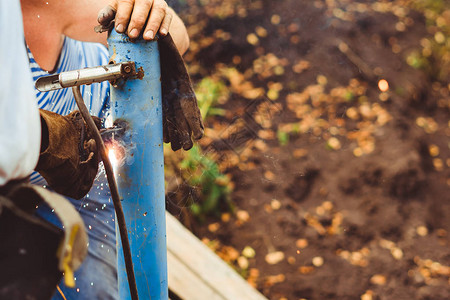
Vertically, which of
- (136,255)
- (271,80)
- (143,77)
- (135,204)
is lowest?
(271,80)

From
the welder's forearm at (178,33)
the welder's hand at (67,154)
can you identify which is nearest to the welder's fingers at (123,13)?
the welder's hand at (67,154)

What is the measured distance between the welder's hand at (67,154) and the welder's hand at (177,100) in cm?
22

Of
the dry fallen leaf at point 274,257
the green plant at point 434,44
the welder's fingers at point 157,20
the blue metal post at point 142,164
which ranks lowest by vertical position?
the dry fallen leaf at point 274,257

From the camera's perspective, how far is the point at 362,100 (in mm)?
3752

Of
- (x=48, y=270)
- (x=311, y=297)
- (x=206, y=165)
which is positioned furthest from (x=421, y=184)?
(x=48, y=270)

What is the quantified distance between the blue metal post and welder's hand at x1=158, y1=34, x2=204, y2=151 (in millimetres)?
54

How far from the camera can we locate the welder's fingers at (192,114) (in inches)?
46.1

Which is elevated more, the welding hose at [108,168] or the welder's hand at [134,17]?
the welder's hand at [134,17]

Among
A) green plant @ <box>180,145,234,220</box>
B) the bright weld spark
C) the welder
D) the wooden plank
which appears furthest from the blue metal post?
the bright weld spark

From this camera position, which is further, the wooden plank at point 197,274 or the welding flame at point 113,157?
the wooden plank at point 197,274

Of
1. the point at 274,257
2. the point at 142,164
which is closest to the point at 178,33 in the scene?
the point at 142,164

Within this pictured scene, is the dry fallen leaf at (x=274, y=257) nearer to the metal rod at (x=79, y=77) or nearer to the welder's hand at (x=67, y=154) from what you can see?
the welder's hand at (x=67, y=154)

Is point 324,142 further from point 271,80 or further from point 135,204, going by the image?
point 135,204

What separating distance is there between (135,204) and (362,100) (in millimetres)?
3116
